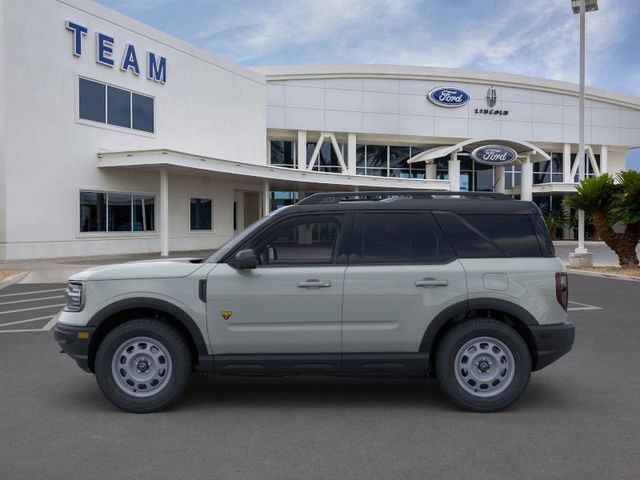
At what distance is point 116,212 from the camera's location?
81.8ft

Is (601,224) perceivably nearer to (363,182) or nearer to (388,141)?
(363,182)

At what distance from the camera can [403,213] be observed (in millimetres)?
5309

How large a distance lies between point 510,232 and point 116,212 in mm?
22183

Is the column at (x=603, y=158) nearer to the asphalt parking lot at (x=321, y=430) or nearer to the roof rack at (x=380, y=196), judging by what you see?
the asphalt parking lot at (x=321, y=430)

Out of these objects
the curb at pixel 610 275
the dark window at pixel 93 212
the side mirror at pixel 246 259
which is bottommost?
the curb at pixel 610 275

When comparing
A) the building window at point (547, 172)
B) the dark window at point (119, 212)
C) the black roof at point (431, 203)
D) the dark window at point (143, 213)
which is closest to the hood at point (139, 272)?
the black roof at point (431, 203)

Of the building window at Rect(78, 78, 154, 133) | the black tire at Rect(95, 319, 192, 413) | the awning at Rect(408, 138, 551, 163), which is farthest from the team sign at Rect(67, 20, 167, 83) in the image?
the black tire at Rect(95, 319, 192, 413)

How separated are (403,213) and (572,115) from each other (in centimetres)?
4472

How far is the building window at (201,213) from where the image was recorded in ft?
96.8

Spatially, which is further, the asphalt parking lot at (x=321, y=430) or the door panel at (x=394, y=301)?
Answer: the door panel at (x=394, y=301)

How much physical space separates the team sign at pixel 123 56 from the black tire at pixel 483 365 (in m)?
21.9

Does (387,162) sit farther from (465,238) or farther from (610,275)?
(465,238)

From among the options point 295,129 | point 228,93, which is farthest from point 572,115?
point 228,93

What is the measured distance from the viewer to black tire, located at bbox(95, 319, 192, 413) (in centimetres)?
503
